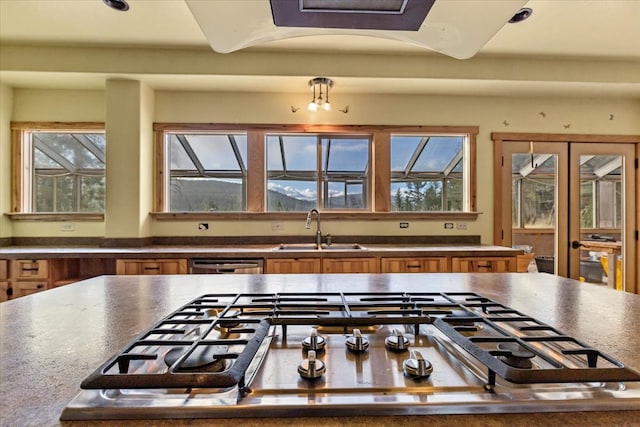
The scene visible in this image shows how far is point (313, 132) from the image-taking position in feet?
11.7

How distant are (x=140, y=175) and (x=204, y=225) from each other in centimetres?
76

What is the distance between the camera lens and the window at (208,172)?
3592mm

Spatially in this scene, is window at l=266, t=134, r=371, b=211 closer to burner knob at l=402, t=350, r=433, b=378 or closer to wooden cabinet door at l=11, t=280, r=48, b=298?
wooden cabinet door at l=11, t=280, r=48, b=298

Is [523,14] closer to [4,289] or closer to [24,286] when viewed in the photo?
[24,286]

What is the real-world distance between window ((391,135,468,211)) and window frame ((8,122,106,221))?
3.13 meters

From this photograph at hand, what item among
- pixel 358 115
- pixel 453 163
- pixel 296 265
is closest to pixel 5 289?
pixel 296 265

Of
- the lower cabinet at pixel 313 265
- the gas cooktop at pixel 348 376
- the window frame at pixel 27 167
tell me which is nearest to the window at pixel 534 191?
the lower cabinet at pixel 313 265

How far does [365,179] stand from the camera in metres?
3.66

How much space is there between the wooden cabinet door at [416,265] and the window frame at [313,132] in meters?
0.76

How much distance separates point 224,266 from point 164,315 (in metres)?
1.86

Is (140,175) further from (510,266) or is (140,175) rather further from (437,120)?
(510,266)

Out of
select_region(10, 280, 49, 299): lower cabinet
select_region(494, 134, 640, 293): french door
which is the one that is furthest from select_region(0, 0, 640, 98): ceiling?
select_region(10, 280, 49, 299): lower cabinet

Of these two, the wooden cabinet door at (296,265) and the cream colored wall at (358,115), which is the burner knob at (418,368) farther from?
the cream colored wall at (358,115)

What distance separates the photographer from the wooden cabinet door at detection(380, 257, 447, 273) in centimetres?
288
